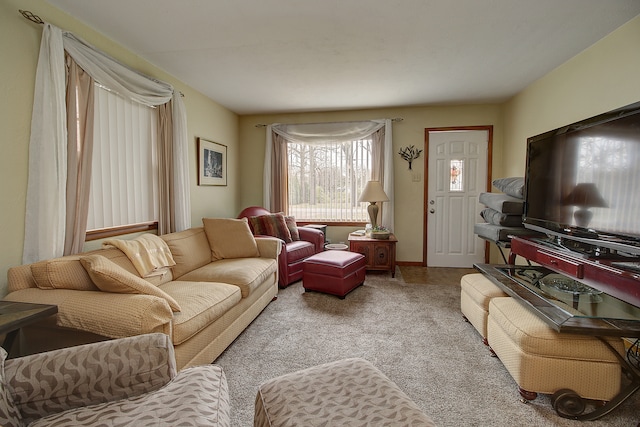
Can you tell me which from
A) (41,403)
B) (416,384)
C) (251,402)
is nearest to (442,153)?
(416,384)

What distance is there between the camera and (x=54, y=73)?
196 cm

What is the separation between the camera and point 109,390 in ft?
3.42

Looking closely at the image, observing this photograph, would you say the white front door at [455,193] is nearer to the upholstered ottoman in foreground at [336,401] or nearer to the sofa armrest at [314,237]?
the sofa armrest at [314,237]

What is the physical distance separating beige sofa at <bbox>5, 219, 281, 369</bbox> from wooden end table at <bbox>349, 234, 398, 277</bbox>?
72.9 inches

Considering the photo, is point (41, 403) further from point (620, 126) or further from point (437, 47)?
point (437, 47)

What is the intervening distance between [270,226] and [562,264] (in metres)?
2.96

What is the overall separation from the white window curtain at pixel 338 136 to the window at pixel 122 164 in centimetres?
193

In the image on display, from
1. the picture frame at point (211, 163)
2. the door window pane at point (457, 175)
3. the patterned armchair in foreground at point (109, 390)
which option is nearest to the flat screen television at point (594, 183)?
the patterned armchair in foreground at point (109, 390)

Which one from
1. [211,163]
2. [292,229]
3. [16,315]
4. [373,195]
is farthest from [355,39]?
[16,315]

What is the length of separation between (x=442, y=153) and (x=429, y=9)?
8.85ft

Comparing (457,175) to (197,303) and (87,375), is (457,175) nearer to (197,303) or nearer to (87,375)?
(197,303)

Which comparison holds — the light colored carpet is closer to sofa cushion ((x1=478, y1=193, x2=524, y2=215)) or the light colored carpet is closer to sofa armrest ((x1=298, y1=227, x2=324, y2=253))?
sofa armrest ((x1=298, y1=227, x2=324, y2=253))

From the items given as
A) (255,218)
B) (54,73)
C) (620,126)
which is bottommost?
(255,218)

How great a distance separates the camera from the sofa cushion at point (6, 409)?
907 millimetres
